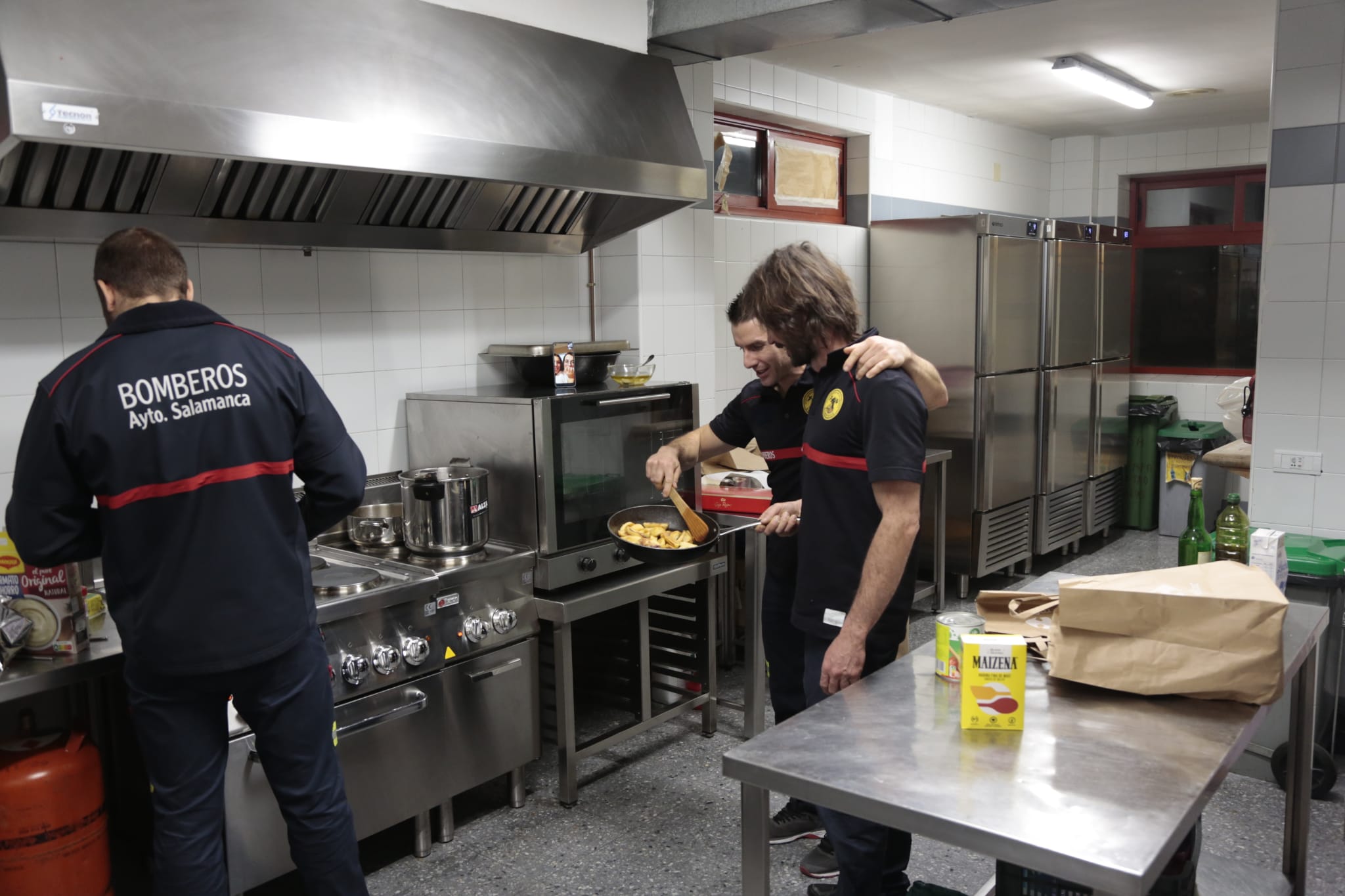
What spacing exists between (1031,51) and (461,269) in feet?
9.48

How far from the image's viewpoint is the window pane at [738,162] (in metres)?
4.80

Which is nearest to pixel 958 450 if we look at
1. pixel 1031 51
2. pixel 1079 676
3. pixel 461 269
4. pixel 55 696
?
pixel 1031 51

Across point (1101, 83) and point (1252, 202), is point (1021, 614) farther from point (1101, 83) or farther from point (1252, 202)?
point (1252, 202)

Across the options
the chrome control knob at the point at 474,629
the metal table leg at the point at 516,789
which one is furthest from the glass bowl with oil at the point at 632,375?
the metal table leg at the point at 516,789

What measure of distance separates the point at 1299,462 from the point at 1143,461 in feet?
11.0

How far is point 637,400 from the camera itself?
3369 millimetres

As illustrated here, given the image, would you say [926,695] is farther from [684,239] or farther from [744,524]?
[684,239]

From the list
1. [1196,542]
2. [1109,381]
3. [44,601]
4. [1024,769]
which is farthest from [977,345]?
[44,601]

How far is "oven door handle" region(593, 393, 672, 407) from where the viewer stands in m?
3.25

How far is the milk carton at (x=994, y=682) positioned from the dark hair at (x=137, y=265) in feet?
5.55

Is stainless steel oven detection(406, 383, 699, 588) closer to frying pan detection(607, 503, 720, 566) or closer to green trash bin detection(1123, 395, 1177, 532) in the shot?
frying pan detection(607, 503, 720, 566)

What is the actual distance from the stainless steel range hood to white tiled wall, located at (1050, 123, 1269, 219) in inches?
181

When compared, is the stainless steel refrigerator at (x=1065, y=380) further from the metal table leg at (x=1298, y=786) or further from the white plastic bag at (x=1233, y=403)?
the metal table leg at (x=1298, y=786)

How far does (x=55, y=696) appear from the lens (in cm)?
266
